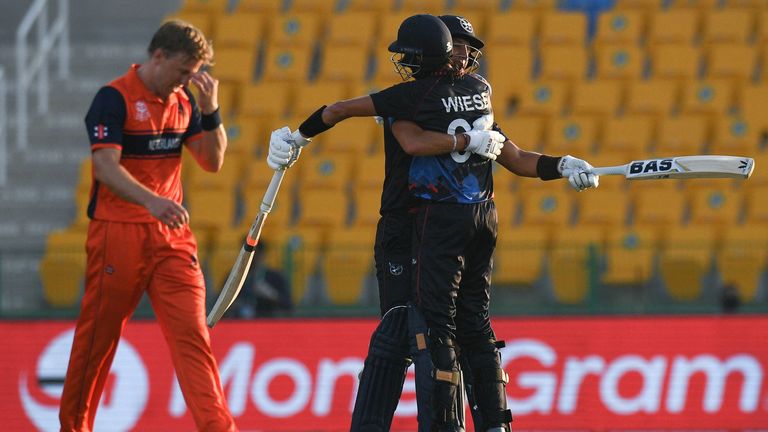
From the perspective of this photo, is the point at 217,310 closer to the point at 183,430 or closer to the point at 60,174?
the point at 183,430

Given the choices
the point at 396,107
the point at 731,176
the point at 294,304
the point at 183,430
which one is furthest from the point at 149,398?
the point at 731,176

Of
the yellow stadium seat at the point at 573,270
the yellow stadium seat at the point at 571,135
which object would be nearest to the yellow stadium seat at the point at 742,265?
the yellow stadium seat at the point at 573,270

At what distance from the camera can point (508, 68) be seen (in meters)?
14.3

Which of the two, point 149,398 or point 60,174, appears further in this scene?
point 60,174

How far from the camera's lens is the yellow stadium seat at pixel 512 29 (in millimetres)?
14625

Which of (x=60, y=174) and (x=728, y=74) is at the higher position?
(x=728, y=74)

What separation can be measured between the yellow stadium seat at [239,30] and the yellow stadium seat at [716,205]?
5.20 m

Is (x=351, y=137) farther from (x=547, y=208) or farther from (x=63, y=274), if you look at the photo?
(x=63, y=274)

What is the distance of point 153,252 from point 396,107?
132 centimetres

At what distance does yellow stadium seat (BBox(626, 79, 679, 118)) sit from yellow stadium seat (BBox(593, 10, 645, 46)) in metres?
0.68

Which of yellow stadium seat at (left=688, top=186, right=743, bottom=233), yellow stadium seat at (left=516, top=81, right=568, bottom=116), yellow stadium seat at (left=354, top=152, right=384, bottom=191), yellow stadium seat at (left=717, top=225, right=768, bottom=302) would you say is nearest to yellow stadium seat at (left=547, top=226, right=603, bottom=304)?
yellow stadium seat at (left=717, top=225, right=768, bottom=302)

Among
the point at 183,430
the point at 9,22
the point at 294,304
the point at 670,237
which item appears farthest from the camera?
the point at 9,22

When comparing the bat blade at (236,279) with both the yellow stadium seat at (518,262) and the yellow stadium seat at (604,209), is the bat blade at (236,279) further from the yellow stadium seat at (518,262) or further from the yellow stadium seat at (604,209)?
the yellow stadium seat at (604,209)

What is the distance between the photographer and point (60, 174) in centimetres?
1439
